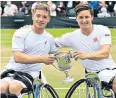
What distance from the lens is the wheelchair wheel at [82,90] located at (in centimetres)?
580

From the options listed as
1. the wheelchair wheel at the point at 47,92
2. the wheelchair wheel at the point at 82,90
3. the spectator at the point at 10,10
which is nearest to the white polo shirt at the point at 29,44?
the wheelchair wheel at the point at 47,92

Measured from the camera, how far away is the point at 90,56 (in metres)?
5.73

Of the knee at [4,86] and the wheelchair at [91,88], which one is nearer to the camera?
the knee at [4,86]

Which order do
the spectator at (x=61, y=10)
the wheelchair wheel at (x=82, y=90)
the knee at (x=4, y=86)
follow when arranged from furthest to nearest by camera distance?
1. the spectator at (x=61, y=10)
2. the wheelchair wheel at (x=82, y=90)
3. the knee at (x=4, y=86)

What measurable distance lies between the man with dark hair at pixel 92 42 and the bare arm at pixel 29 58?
48 cm

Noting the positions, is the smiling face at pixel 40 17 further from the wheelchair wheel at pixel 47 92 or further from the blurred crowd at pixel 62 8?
the blurred crowd at pixel 62 8

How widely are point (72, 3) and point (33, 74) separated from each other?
18.7 m

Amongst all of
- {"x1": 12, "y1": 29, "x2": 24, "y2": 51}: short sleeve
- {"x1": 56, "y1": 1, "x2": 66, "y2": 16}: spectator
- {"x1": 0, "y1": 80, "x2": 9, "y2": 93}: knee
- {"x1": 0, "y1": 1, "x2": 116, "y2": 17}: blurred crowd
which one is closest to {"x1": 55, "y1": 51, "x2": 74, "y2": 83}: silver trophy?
{"x1": 12, "y1": 29, "x2": 24, "y2": 51}: short sleeve

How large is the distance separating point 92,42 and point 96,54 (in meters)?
0.44

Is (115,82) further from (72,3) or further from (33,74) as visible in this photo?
(72,3)

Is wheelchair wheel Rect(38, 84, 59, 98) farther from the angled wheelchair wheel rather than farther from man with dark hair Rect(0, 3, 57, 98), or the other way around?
man with dark hair Rect(0, 3, 57, 98)

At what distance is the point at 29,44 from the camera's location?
6.06 metres

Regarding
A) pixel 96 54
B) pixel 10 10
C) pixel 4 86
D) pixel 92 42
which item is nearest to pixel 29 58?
pixel 4 86

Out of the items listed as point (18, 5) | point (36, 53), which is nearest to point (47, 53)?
point (36, 53)
